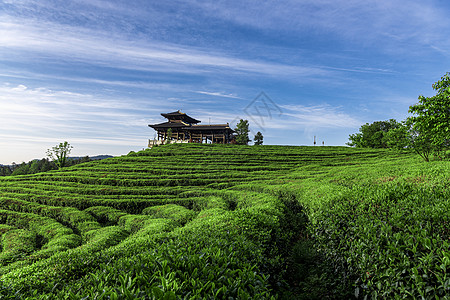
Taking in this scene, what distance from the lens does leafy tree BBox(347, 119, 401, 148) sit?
49.8 metres

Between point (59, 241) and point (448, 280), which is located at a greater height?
point (448, 280)

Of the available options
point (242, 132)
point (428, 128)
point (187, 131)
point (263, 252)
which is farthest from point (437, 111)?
point (187, 131)

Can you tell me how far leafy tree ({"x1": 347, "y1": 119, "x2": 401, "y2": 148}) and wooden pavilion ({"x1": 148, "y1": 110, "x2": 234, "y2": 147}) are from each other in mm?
28474

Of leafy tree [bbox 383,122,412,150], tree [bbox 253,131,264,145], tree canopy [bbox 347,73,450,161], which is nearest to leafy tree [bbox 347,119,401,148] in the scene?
tree canopy [bbox 347,73,450,161]

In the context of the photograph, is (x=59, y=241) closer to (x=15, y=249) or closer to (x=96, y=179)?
(x=15, y=249)

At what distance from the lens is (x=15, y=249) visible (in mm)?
11211

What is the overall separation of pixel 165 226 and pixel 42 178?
78.4 ft

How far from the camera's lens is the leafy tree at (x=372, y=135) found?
49844 millimetres

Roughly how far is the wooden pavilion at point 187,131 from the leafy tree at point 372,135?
28474mm

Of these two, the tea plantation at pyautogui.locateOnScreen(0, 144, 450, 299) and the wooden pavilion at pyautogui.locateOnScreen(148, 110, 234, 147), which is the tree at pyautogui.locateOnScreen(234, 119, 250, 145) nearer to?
the wooden pavilion at pyautogui.locateOnScreen(148, 110, 234, 147)

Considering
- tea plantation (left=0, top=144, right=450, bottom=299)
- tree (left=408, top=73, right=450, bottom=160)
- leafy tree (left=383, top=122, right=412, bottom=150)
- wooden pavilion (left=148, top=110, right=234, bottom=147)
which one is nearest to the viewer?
tea plantation (left=0, top=144, right=450, bottom=299)

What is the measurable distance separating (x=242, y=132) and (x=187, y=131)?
40.3 ft

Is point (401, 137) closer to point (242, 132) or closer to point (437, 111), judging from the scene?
point (437, 111)

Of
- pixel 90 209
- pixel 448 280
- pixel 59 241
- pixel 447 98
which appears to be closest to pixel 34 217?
pixel 90 209
